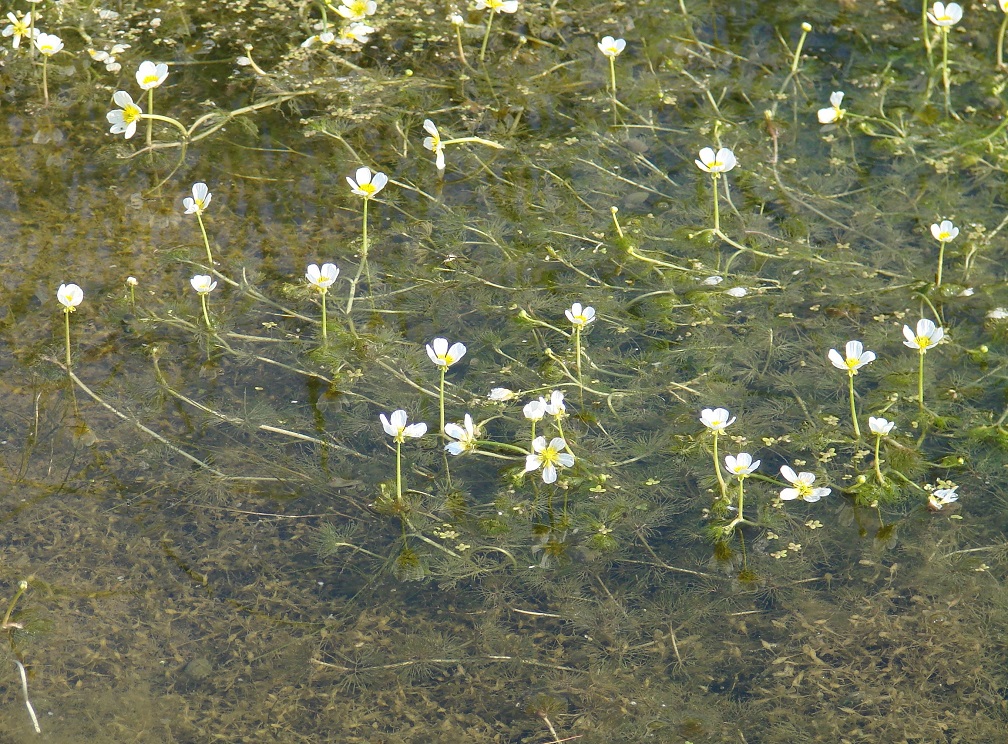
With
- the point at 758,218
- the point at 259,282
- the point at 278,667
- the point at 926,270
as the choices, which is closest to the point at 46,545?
the point at 278,667

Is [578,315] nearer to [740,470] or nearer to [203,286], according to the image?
[740,470]

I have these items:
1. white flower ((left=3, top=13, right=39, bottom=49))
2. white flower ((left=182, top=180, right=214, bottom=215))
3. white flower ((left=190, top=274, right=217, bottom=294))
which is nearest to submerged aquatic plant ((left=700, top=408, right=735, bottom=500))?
white flower ((left=190, top=274, right=217, bottom=294))

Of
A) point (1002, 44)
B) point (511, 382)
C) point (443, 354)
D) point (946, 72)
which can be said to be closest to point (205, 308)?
point (443, 354)

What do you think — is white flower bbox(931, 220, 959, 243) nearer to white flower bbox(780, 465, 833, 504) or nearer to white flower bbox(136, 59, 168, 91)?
white flower bbox(780, 465, 833, 504)

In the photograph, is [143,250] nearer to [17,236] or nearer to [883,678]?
[17,236]

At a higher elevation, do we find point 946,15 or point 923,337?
point 946,15

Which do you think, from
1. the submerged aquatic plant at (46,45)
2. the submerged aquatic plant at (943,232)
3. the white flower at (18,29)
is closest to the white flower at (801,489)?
the submerged aquatic plant at (943,232)
